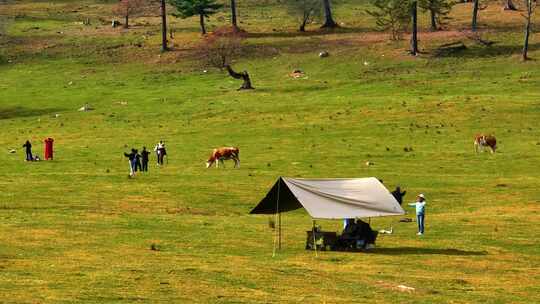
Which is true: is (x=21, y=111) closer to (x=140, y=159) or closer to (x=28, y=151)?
(x=28, y=151)

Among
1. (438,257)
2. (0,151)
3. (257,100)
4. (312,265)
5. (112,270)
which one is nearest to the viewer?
(112,270)

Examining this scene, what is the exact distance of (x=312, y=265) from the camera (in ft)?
122

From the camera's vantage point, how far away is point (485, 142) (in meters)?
70.9

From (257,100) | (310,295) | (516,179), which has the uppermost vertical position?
(257,100)

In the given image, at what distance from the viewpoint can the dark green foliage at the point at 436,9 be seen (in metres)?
116

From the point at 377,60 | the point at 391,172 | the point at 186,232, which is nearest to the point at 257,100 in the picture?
the point at 377,60

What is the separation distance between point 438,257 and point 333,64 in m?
73.2

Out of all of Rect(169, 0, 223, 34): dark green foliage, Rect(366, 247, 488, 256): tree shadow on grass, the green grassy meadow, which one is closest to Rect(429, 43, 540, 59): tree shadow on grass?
the green grassy meadow

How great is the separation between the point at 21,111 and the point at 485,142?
46141 millimetres

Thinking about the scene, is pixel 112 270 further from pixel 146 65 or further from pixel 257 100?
pixel 146 65

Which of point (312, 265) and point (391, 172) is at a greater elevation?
point (391, 172)

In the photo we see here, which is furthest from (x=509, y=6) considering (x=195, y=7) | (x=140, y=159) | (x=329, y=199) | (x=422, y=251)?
(x=329, y=199)

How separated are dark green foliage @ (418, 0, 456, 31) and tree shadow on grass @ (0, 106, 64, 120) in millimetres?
40847

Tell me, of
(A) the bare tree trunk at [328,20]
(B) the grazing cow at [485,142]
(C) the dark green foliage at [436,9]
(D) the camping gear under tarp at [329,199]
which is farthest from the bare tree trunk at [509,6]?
(D) the camping gear under tarp at [329,199]
